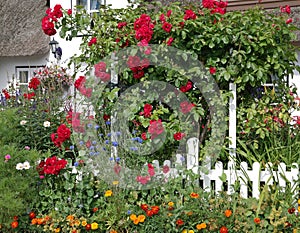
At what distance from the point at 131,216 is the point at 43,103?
1.78m

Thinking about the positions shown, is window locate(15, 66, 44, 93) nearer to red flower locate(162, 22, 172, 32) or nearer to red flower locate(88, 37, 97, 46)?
red flower locate(88, 37, 97, 46)

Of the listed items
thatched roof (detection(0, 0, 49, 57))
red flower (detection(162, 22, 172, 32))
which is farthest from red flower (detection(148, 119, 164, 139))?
thatched roof (detection(0, 0, 49, 57))

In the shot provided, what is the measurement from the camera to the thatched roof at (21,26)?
9.63 meters

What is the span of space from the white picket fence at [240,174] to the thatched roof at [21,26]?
5907 millimetres

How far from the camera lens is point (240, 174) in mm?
4195

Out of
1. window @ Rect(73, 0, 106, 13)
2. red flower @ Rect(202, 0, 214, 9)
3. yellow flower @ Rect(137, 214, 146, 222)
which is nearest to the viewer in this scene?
yellow flower @ Rect(137, 214, 146, 222)

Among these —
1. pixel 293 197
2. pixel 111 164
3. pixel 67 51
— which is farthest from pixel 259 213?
pixel 67 51

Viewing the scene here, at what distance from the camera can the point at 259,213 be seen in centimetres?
381

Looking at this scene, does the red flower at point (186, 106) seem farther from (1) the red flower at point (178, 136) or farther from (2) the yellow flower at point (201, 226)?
(2) the yellow flower at point (201, 226)

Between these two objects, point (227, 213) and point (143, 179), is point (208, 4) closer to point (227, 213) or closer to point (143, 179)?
point (143, 179)

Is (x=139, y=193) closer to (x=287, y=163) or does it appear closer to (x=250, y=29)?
(x=287, y=163)

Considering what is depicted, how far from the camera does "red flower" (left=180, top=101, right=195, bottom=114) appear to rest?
15.0ft

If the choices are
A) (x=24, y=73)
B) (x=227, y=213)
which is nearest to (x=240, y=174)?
(x=227, y=213)

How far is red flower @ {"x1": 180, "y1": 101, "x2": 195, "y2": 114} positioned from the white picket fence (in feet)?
1.21
